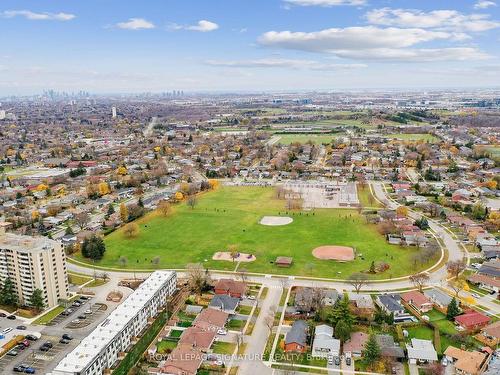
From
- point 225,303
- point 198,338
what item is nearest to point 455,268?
point 225,303

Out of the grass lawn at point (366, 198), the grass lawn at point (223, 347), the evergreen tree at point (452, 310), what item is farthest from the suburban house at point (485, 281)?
the grass lawn at point (366, 198)

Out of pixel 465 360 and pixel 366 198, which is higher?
pixel 366 198

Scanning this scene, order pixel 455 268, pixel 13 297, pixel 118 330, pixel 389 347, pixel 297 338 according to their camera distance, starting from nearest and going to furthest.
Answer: pixel 389 347 → pixel 118 330 → pixel 297 338 → pixel 13 297 → pixel 455 268

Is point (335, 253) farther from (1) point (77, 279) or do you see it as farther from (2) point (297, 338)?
(1) point (77, 279)

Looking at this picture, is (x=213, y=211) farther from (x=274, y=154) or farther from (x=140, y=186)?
(x=274, y=154)

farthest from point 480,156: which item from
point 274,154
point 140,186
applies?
point 140,186
